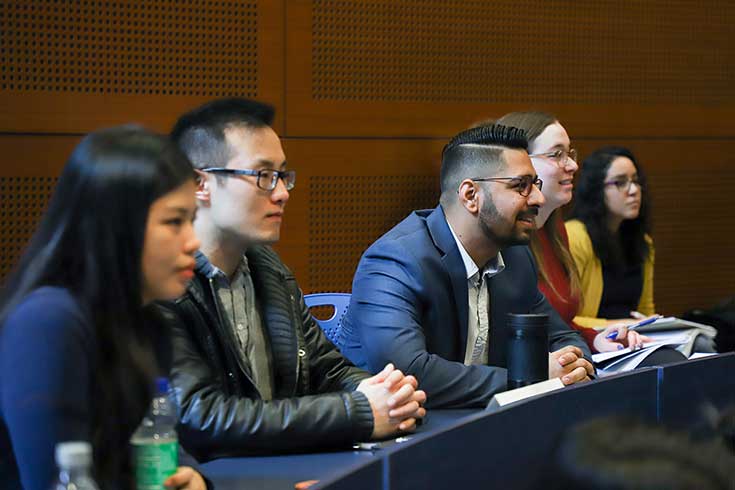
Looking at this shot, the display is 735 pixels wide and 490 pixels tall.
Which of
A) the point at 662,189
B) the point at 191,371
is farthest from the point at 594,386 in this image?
the point at 662,189

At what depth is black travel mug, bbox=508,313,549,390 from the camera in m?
2.66

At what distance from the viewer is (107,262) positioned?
183 centimetres

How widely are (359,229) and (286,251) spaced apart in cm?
40

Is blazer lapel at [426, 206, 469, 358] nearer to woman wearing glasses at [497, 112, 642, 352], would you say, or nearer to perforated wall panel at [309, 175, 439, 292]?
woman wearing glasses at [497, 112, 642, 352]

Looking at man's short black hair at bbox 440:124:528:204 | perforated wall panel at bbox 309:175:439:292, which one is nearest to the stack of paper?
man's short black hair at bbox 440:124:528:204

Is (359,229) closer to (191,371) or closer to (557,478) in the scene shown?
(191,371)

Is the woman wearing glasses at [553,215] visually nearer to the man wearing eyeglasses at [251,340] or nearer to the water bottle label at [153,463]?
the man wearing eyeglasses at [251,340]

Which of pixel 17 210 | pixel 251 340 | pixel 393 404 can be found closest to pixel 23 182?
pixel 17 210

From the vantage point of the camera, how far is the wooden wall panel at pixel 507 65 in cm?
455

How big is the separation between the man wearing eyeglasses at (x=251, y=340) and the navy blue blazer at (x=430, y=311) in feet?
0.67

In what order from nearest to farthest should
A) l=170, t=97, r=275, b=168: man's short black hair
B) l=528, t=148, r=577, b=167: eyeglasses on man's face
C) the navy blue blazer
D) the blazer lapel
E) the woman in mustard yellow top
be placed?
l=170, t=97, r=275, b=168: man's short black hair < the navy blue blazer < the blazer lapel < l=528, t=148, r=577, b=167: eyeglasses on man's face < the woman in mustard yellow top

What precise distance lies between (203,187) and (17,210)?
1.33 m

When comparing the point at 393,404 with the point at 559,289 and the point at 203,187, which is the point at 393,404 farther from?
the point at 559,289

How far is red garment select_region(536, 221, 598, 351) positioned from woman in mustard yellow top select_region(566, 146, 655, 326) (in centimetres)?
44
